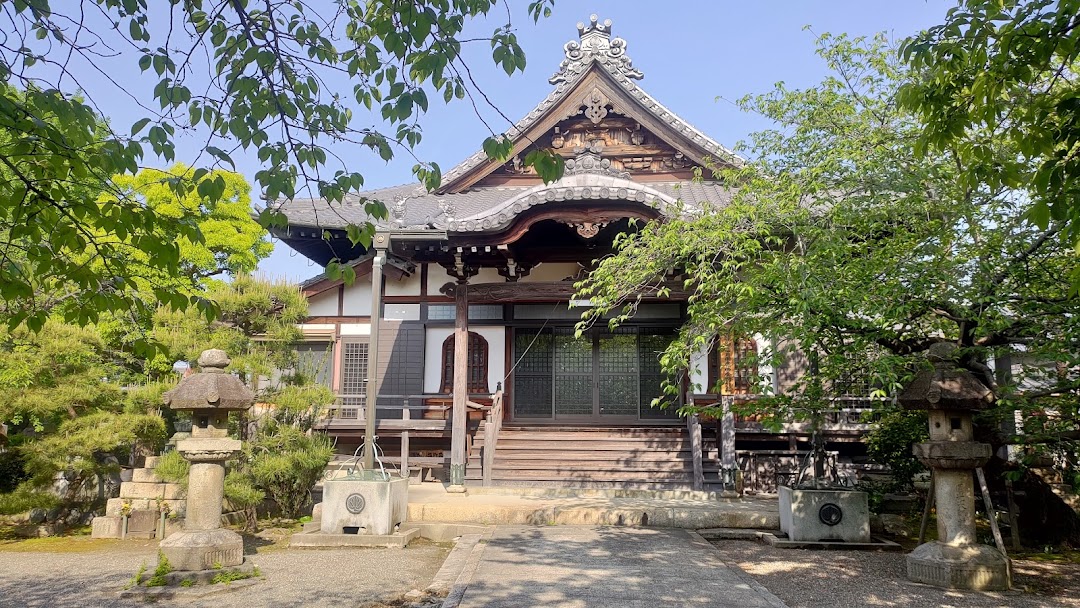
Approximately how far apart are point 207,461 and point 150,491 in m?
3.50

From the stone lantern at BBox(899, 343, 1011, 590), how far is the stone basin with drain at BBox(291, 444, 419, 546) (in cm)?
557

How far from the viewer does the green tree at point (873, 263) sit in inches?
259

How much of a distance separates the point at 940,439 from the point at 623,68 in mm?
11180

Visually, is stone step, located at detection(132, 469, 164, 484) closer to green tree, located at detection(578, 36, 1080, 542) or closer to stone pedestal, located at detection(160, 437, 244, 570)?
stone pedestal, located at detection(160, 437, 244, 570)

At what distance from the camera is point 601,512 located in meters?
10.0

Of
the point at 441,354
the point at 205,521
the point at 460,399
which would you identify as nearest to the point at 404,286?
the point at 441,354

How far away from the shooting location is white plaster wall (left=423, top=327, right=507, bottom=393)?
1502 cm

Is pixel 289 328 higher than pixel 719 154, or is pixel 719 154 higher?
pixel 719 154

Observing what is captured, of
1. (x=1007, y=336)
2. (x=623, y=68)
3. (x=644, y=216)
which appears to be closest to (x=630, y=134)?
(x=623, y=68)

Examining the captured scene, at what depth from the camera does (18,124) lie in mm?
3498

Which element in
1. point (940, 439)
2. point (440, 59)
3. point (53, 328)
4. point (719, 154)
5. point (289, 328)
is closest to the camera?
point (440, 59)

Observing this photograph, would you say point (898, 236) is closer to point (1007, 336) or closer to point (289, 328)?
point (1007, 336)

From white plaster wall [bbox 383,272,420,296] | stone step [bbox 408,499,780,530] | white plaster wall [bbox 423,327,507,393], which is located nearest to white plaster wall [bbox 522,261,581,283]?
white plaster wall [bbox 423,327,507,393]

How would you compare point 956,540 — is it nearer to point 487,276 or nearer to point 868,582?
point 868,582
